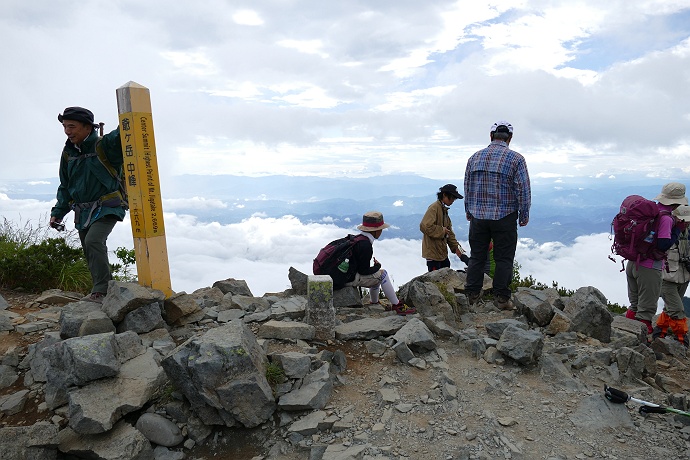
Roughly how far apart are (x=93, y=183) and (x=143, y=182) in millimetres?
816

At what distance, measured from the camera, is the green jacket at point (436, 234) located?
1041cm

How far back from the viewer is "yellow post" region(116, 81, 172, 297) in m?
7.24

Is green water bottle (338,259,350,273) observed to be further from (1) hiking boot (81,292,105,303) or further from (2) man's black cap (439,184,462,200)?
(1) hiking boot (81,292,105,303)

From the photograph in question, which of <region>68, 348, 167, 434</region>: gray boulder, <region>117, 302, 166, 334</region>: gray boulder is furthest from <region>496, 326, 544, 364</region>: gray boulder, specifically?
<region>117, 302, 166, 334</region>: gray boulder

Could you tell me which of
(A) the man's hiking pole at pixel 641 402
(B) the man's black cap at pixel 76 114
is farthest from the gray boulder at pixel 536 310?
(B) the man's black cap at pixel 76 114

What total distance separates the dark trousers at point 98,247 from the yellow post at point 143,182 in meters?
0.42

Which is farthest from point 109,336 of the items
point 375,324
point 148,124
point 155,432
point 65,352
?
point 375,324

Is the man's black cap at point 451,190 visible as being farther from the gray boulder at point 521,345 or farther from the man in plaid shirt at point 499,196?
the gray boulder at point 521,345

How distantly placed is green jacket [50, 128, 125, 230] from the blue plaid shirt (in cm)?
600

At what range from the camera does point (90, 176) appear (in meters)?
7.41

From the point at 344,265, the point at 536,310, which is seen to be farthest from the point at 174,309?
the point at 536,310

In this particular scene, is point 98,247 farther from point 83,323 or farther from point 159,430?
point 159,430

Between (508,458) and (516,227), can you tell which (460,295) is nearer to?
(516,227)

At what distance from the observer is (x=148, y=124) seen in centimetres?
737
